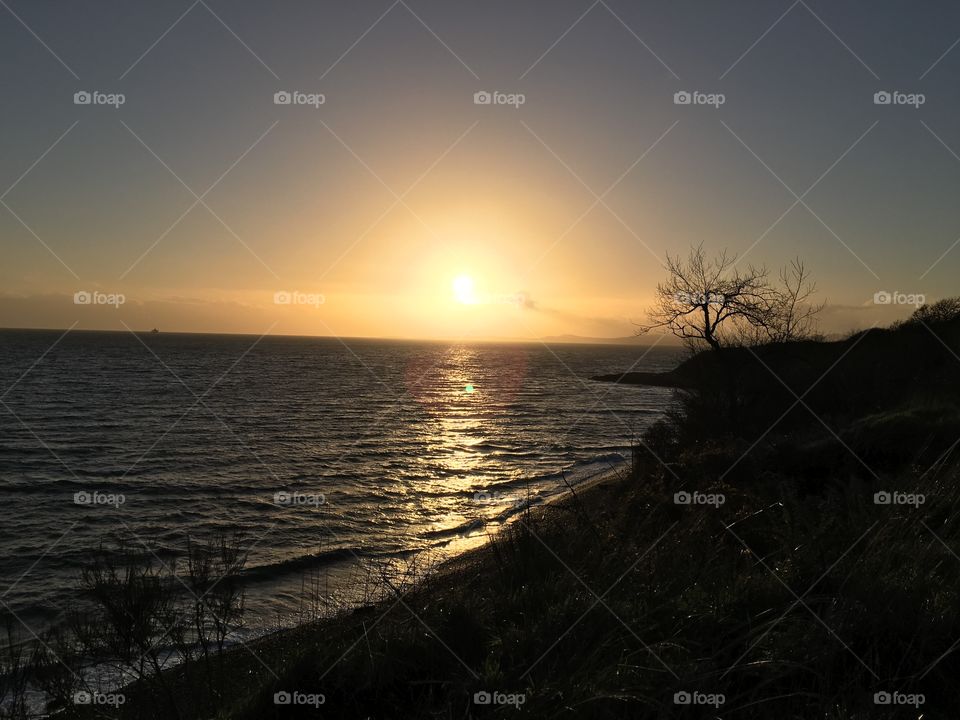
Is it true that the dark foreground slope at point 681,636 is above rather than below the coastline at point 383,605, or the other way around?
above

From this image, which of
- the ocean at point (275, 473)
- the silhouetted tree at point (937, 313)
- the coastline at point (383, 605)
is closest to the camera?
the coastline at point (383, 605)

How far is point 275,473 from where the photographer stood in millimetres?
29875

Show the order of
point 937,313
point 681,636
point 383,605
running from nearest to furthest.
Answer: point 681,636 < point 383,605 < point 937,313

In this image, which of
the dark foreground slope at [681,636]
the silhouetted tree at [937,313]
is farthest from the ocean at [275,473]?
the silhouetted tree at [937,313]

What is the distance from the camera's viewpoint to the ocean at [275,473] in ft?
59.9

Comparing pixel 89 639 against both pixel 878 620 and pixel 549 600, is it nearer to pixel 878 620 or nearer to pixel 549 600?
pixel 549 600

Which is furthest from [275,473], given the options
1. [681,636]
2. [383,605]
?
[681,636]

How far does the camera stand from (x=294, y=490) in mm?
27031

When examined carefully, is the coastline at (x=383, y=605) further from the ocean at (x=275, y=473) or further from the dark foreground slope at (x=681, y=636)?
the ocean at (x=275, y=473)

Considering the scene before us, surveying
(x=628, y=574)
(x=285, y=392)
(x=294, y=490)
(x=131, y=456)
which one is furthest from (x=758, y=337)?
(x=285, y=392)

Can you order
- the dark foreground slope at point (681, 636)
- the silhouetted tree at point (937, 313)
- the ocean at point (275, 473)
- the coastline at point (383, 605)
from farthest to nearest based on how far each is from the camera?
the silhouetted tree at point (937, 313), the ocean at point (275, 473), the coastline at point (383, 605), the dark foreground slope at point (681, 636)

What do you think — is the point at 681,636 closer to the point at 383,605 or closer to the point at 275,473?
the point at 383,605

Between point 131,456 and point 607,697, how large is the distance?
35245 mm

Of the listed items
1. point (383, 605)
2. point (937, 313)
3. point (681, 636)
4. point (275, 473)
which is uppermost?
point (937, 313)
